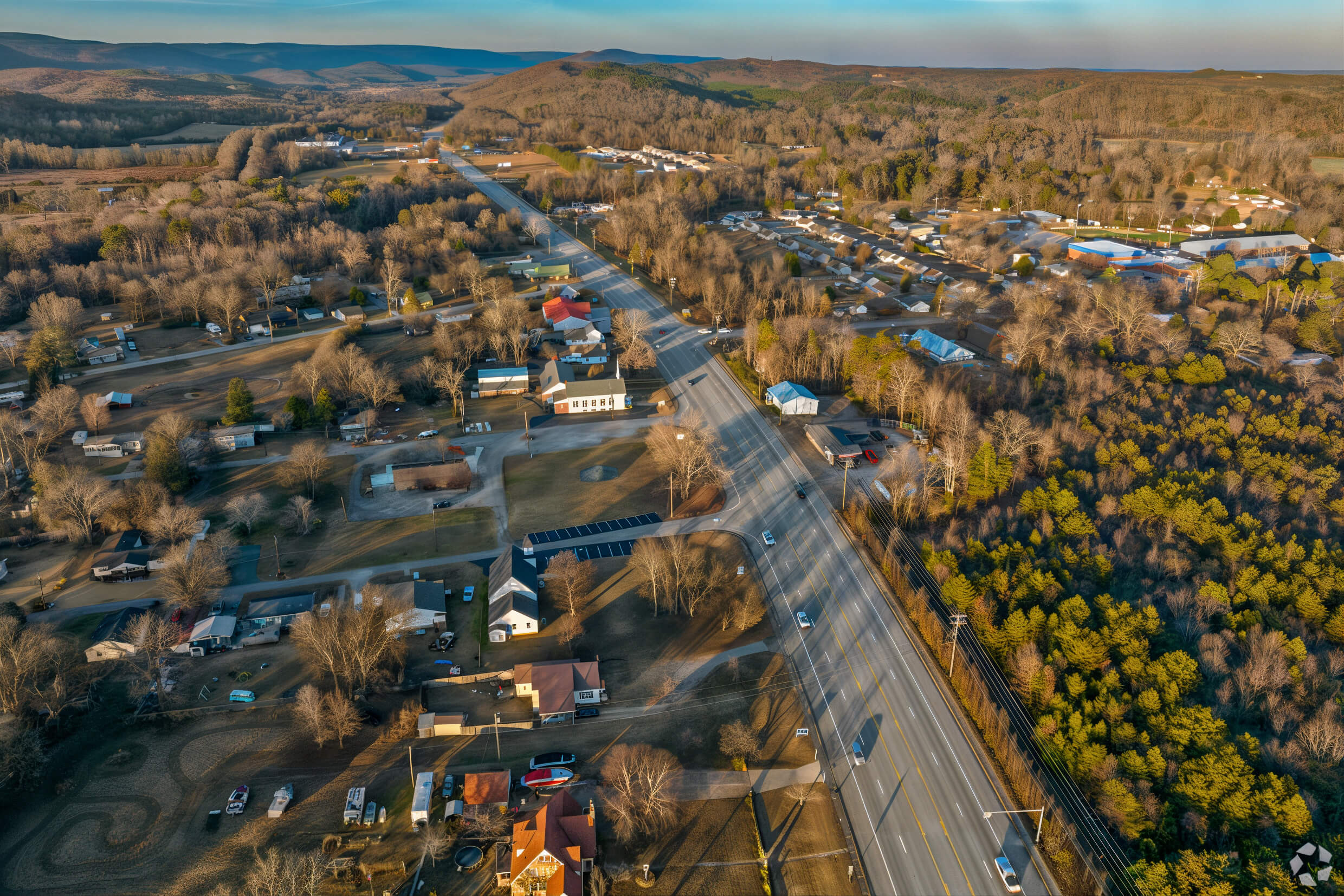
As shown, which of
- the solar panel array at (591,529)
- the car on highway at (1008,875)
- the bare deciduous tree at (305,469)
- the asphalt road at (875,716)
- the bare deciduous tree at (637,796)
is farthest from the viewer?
the bare deciduous tree at (305,469)

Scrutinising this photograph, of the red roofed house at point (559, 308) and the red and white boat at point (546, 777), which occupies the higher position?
the red roofed house at point (559, 308)

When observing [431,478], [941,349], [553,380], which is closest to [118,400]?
[431,478]

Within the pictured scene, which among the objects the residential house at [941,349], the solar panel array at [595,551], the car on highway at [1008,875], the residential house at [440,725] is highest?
the residential house at [941,349]

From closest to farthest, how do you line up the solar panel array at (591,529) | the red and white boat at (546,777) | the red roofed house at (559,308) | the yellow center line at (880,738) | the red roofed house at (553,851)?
1. the red roofed house at (553,851)
2. the yellow center line at (880,738)
3. the red and white boat at (546,777)
4. the solar panel array at (591,529)
5. the red roofed house at (559,308)

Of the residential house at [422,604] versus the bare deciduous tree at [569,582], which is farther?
the bare deciduous tree at [569,582]

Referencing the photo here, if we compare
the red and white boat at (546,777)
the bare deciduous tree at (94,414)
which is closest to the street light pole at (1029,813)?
the red and white boat at (546,777)

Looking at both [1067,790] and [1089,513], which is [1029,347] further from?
[1067,790]

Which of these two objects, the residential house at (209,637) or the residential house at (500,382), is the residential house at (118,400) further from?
the residential house at (209,637)
